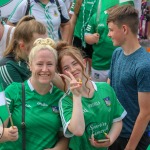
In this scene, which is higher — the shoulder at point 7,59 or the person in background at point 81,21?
the shoulder at point 7,59

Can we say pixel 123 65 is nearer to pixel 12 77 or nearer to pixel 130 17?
pixel 130 17

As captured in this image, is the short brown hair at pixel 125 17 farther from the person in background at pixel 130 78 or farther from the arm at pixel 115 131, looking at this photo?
the arm at pixel 115 131

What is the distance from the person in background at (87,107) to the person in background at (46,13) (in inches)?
78.2

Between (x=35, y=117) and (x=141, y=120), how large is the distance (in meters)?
0.86

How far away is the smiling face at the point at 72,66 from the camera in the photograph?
295cm

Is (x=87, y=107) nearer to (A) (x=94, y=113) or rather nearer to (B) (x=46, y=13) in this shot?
(A) (x=94, y=113)

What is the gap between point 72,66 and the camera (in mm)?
2963

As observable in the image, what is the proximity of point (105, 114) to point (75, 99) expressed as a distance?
0.32m

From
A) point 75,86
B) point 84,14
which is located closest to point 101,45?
point 84,14

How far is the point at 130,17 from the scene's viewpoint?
347 centimetres

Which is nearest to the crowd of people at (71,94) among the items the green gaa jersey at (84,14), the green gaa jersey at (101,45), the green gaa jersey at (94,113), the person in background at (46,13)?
the green gaa jersey at (94,113)

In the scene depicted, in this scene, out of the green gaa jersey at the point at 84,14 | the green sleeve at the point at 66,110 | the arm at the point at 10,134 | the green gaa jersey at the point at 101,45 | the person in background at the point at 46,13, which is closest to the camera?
the arm at the point at 10,134

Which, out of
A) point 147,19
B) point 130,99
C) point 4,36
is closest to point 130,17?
point 130,99

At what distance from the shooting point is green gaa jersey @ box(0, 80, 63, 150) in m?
2.88
